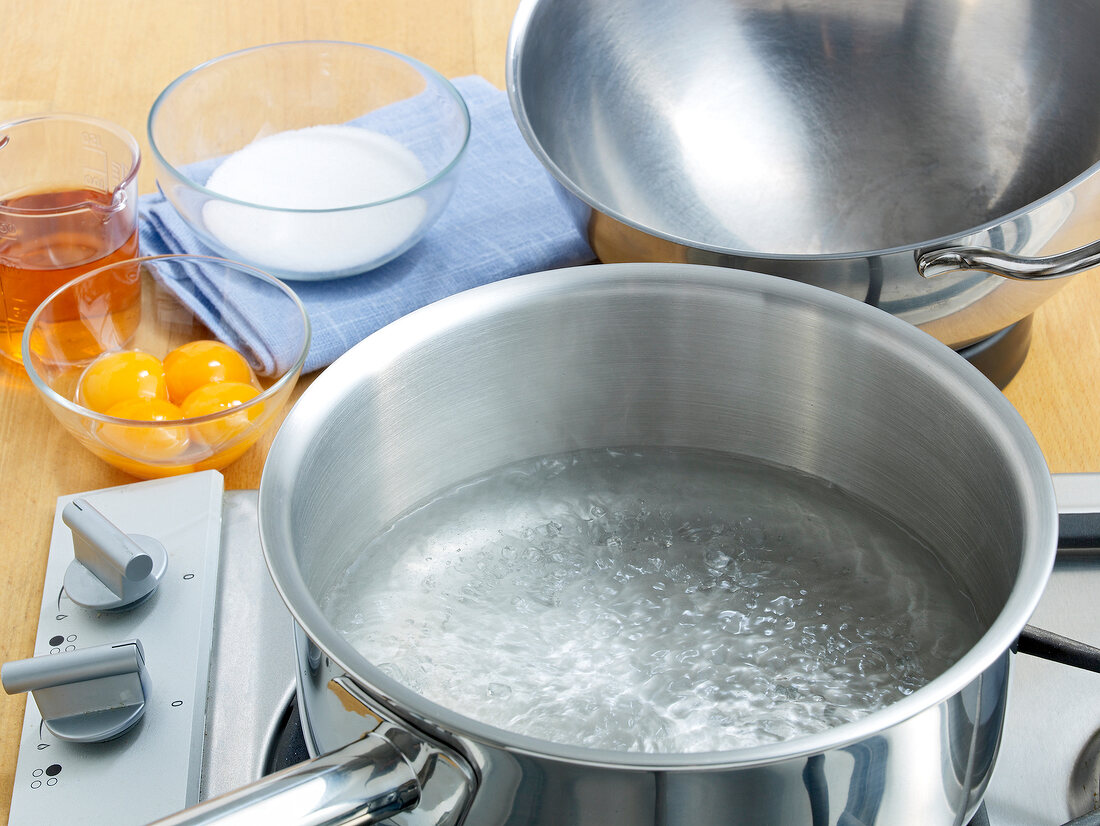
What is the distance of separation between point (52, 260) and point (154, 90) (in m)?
0.28

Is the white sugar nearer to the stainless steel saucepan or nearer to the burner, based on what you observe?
the stainless steel saucepan

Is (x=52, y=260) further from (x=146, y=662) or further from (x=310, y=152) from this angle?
(x=146, y=662)

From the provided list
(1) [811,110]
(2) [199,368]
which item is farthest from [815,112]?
(2) [199,368]

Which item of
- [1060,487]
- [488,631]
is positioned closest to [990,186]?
[1060,487]

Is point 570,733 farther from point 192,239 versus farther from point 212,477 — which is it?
point 192,239

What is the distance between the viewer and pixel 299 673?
0.42 meters

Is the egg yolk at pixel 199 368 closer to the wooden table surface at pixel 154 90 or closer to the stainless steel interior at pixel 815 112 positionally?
the wooden table surface at pixel 154 90

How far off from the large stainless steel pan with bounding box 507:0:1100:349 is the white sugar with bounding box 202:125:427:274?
4.4 inches

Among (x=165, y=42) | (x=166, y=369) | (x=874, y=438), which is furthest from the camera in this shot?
(x=165, y=42)

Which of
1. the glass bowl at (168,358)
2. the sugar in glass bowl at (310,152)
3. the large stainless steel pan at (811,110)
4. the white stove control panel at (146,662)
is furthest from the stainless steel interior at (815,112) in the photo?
the white stove control panel at (146,662)

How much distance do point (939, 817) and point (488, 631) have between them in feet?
0.63

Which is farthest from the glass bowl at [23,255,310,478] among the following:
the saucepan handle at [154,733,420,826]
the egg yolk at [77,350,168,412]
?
the saucepan handle at [154,733,420,826]

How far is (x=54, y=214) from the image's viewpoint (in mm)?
707

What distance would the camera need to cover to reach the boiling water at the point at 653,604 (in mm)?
450
